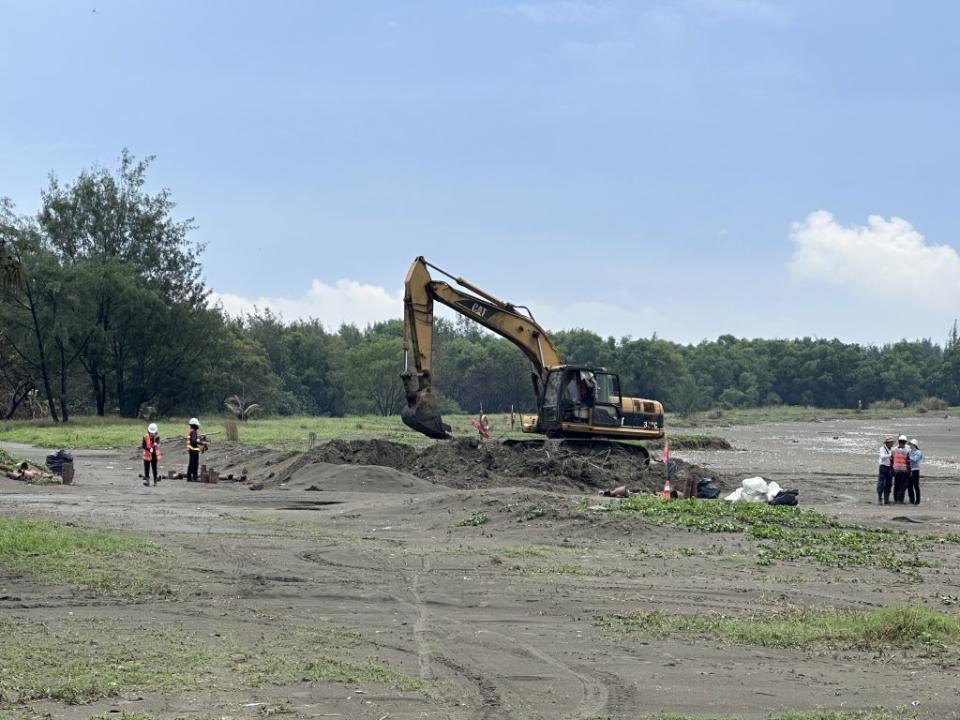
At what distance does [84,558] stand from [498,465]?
17.1 meters

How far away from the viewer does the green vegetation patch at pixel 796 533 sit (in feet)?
58.1

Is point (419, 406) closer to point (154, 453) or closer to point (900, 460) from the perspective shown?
point (154, 453)

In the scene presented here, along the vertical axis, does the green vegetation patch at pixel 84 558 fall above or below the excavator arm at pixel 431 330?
below

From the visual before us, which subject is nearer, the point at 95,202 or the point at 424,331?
the point at 424,331

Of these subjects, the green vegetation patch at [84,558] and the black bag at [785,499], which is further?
the black bag at [785,499]

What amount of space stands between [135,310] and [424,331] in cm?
4039

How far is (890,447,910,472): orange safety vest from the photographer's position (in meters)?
28.1

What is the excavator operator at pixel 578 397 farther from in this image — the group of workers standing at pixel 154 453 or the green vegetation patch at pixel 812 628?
the green vegetation patch at pixel 812 628

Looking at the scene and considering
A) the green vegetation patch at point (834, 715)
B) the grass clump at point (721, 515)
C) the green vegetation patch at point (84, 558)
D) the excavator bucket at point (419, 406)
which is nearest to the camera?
the green vegetation patch at point (834, 715)

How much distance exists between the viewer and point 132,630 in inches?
461

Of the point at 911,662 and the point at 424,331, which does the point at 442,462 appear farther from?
the point at 911,662

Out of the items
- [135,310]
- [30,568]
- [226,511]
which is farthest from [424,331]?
[135,310]

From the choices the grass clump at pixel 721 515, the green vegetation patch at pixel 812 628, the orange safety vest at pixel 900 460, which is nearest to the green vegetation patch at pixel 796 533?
the grass clump at pixel 721 515

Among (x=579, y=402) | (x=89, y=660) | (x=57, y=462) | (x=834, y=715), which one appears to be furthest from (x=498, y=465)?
(x=834, y=715)
